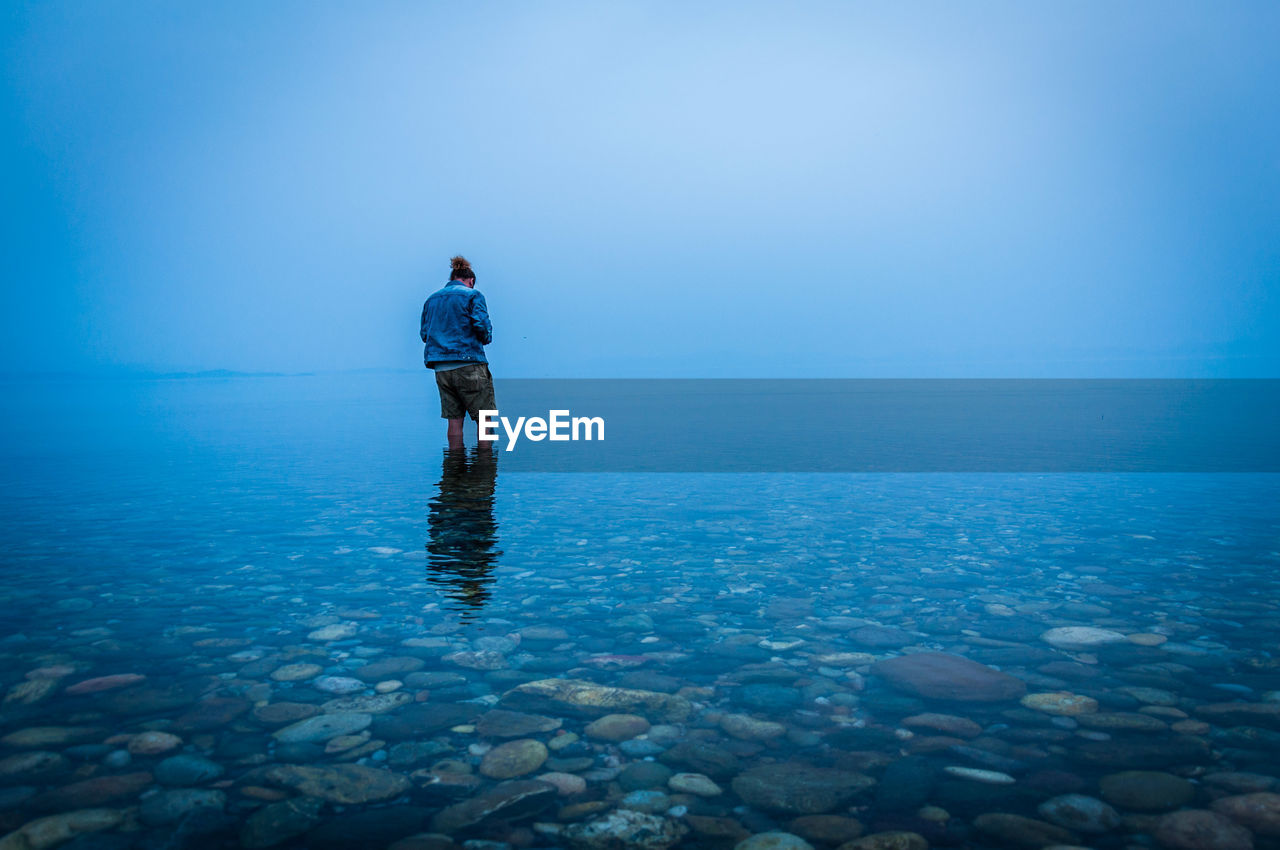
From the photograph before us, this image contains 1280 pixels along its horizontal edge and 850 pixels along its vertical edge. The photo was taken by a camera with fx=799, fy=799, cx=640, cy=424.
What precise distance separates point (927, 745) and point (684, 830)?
112 centimetres

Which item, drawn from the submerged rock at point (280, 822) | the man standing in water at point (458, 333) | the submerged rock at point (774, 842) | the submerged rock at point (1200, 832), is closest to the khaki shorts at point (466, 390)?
the man standing in water at point (458, 333)

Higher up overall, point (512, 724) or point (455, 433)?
point (455, 433)

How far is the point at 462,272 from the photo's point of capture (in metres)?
13.0

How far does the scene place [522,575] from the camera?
582cm

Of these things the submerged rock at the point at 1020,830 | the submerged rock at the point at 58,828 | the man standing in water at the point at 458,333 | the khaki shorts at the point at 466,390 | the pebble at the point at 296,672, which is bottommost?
the submerged rock at the point at 58,828

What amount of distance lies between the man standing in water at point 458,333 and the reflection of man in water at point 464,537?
165cm

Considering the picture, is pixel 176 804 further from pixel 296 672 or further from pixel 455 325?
pixel 455 325

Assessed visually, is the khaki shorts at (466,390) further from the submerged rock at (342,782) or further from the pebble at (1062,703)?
the pebble at (1062,703)

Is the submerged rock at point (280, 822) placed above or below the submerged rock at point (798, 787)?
below

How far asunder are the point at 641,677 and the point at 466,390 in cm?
1025

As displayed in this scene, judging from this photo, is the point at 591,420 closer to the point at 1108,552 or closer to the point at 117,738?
the point at 1108,552

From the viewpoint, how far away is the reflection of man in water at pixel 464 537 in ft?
17.9

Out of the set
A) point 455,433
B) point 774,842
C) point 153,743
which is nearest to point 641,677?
point 774,842

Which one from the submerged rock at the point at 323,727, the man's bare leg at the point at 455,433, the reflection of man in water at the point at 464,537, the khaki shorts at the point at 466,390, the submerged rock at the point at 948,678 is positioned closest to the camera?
the submerged rock at the point at 323,727
